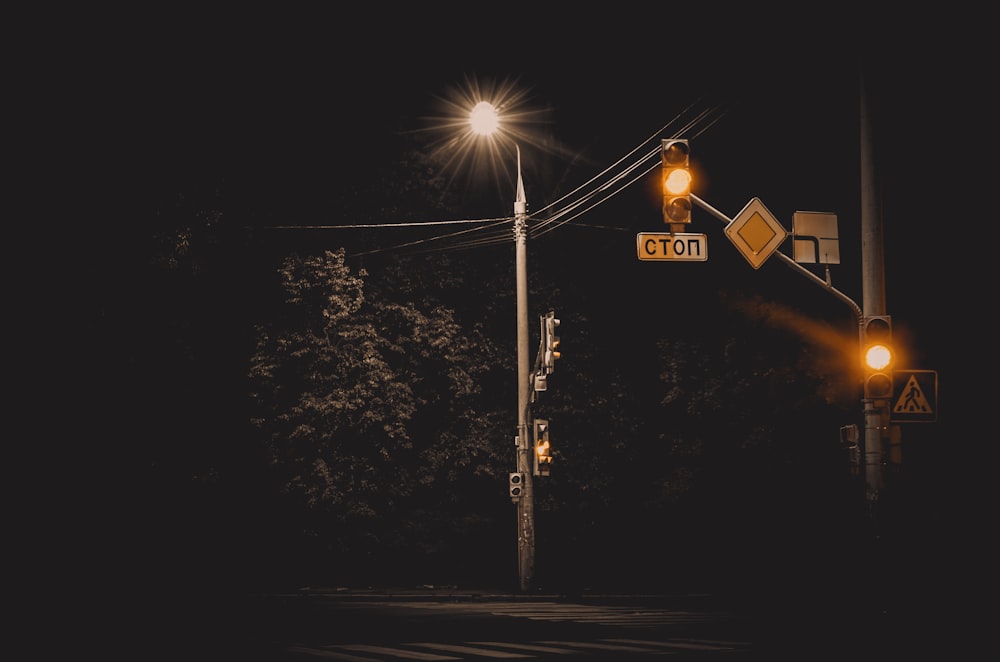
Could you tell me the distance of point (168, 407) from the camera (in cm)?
3142

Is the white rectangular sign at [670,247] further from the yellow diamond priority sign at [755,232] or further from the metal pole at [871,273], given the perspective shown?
the metal pole at [871,273]

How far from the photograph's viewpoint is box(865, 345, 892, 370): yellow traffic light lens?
525 inches

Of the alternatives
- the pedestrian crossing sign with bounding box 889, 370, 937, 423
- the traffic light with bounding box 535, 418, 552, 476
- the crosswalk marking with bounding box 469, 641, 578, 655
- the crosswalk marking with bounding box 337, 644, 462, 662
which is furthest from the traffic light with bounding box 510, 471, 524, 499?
the pedestrian crossing sign with bounding box 889, 370, 937, 423

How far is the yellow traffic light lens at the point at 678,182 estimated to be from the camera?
13.5 m

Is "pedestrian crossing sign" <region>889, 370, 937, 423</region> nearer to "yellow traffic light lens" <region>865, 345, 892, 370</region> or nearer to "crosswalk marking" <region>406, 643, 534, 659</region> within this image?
"yellow traffic light lens" <region>865, 345, 892, 370</region>

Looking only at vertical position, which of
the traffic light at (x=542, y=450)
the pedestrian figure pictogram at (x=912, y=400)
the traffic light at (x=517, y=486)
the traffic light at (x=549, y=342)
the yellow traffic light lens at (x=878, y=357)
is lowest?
the traffic light at (x=517, y=486)

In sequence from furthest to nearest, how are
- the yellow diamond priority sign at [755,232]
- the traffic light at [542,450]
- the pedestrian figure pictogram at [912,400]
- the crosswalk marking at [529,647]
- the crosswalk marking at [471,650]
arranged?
→ the traffic light at [542,450] < the yellow diamond priority sign at [755,232] < the pedestrian figure pictogram at [912,400] < the crosswalk marking at [529,647] < the crosswalk marking at [471,650]

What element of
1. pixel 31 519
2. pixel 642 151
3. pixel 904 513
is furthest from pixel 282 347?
pixel 904 513

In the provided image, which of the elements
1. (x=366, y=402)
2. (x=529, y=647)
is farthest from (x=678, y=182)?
(x=366, y=402)

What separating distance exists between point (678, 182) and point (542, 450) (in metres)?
13.1

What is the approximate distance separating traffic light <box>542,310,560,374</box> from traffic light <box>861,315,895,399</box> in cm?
1136

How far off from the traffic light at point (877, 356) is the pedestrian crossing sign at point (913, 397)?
0.18 meters

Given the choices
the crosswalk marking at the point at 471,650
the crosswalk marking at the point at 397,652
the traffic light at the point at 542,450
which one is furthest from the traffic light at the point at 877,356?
the traffic light at the point at 542,450

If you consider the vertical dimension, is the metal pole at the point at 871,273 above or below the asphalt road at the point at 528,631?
above
